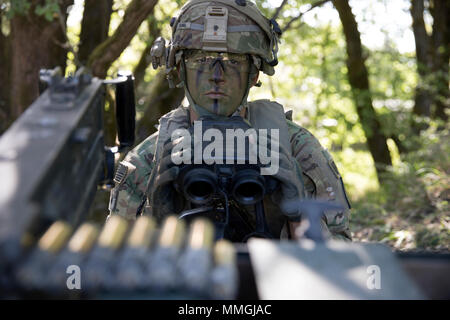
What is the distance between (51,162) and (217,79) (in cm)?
203

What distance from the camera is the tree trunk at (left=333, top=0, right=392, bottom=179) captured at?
10242mm

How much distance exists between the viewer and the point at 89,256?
4.23ft

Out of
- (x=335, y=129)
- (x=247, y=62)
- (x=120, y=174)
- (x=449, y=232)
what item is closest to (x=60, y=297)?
(x=120, y=174)

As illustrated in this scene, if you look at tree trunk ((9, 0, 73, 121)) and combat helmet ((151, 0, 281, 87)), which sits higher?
tree trunk ((9, 0, 73, 121))

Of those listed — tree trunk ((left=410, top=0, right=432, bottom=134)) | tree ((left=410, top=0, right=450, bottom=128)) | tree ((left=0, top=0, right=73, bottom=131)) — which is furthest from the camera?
tree trunk ((left=410, top=0, right=432, bottom=134))

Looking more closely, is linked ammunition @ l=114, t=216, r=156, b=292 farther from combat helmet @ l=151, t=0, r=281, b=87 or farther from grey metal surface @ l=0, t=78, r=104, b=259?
combat helmet @ l=151, t=0, r=281, b=87

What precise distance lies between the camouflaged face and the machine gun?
1.26m

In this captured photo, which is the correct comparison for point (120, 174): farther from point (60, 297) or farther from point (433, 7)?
point (433, 7)

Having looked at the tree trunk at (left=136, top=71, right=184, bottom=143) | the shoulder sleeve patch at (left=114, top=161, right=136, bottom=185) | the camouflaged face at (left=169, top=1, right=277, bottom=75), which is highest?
the tree trunk at (left=136, top=71, right=184, bottom=143)

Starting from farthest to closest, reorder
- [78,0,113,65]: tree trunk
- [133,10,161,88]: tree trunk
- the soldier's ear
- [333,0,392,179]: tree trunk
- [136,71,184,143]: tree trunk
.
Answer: [333,0,392,179]: tree trunk, [133,10,161,88]: tree trunk, [78,0,113,65]: tree trunk, [136,71,184,143]: tree trunk, the soldier's ear

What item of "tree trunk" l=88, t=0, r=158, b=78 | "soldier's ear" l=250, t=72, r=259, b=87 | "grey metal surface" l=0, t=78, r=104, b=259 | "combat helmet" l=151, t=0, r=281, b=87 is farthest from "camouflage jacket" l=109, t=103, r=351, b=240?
"tree trunk" l=88, t=0, r=158, b=78

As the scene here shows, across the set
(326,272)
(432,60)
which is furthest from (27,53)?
(432,60)

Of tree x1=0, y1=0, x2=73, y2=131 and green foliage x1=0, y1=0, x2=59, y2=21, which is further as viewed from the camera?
tree x1=0, y1=0, x2=73, y2=131

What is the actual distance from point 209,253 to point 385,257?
1.49ft
